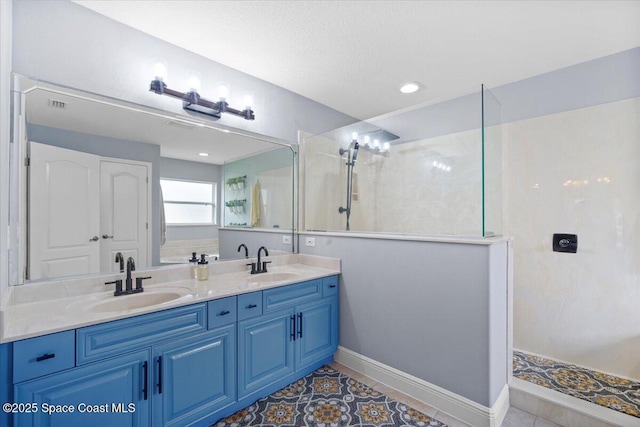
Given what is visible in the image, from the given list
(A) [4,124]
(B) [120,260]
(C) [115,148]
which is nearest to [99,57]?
(C) [115,148]

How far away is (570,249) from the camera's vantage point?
236cm

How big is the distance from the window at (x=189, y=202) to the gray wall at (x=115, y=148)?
65 mm

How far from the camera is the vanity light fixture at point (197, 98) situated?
1.87 m

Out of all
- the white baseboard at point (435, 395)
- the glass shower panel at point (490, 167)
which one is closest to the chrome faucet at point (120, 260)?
the white baseboard at point (435, 395)

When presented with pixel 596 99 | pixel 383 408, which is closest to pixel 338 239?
pixel 383 408

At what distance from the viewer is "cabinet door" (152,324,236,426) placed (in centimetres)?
147

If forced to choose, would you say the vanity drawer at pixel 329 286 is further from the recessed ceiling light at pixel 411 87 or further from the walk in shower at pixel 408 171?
the recessed ceiling light at pixel 411 87

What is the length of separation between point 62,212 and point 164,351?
95 cm

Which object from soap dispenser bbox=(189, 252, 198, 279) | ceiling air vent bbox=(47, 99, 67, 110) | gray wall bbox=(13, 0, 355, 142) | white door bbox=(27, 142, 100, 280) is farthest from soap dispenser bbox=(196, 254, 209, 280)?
ceiling air vent bbox=(47, 99, 67, 110)

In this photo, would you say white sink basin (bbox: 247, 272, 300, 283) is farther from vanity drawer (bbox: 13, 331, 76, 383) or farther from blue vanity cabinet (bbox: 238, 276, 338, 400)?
vanity drawer (bbox: 13, 331, 76, 383)

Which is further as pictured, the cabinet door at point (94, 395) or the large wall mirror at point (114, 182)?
the large wall mirror at point (114, 182)

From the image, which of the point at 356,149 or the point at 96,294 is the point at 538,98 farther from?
the point at 96,294

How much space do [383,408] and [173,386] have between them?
128 cm

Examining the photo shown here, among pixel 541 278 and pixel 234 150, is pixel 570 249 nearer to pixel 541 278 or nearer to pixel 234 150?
pixel 541 278
